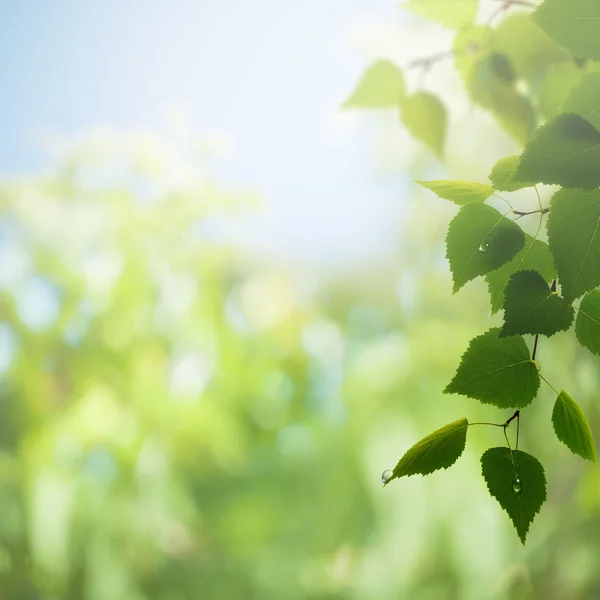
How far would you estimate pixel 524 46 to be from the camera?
0.32 metres

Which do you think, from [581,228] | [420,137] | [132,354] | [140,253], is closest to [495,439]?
[132,354]

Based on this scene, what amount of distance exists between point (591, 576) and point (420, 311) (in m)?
1.27

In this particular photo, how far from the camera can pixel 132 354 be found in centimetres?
271

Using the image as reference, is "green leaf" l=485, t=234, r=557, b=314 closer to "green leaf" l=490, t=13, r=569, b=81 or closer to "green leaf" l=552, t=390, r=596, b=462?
"green leaf" l=552, t=390, r=596, b=462

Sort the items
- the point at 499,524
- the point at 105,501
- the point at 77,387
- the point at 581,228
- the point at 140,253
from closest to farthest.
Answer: the point at 581,228 → the point at 499,524 → the point at 105,501 → the point at 77,387 → the point at 140,253

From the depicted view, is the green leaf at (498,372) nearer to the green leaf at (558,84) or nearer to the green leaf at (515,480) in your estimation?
the green leaf at (515,480)

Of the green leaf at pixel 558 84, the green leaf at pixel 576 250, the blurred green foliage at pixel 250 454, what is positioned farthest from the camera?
the blurred green foliage at pixel 250 454

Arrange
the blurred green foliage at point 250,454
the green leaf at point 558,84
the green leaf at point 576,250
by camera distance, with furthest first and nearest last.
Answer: the blurred green foliage at point 250,454 → the green leaf at point 558,84 → the green leaf at point 576,250

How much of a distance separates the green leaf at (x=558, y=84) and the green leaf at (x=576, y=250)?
15 centimetres

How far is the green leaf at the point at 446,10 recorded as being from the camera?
30 cm

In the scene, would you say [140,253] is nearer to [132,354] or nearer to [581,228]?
[132,354]

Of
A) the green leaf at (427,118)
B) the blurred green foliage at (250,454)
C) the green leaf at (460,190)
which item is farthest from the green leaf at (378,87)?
the blurred green foliage at (250,454)

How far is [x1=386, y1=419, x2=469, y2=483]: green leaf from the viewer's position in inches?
6.7

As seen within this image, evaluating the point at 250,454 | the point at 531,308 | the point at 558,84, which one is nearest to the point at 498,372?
the point at 531,308
